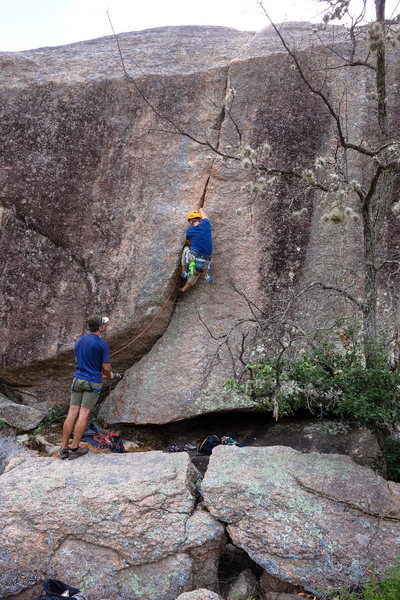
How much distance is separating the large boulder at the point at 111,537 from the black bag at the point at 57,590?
7.7 inches

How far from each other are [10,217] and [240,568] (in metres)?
6.01

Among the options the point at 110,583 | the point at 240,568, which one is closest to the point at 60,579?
the point at 110,583

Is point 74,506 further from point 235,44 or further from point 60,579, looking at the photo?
point 235,44

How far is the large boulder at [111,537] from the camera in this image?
5.30 metres

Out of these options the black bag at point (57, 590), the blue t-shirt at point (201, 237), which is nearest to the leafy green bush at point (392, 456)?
the black bag at point (57, 590)

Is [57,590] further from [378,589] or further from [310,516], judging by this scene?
[378,589]

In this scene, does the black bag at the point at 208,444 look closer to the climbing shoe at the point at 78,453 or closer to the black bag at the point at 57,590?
the climbing shoe at the point at 78,453

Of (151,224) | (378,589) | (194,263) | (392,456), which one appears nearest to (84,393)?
(194,263)

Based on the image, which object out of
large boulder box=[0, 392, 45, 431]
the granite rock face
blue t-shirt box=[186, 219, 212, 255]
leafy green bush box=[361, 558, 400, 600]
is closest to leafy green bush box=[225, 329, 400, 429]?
the granite rock face

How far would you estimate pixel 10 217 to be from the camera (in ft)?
28.1

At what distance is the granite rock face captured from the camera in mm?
7887

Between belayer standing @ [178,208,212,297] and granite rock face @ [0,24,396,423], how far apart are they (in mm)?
203

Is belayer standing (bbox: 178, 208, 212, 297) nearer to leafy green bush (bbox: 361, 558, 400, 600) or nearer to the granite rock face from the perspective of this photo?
the granite rock face

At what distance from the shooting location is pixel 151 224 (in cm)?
838
